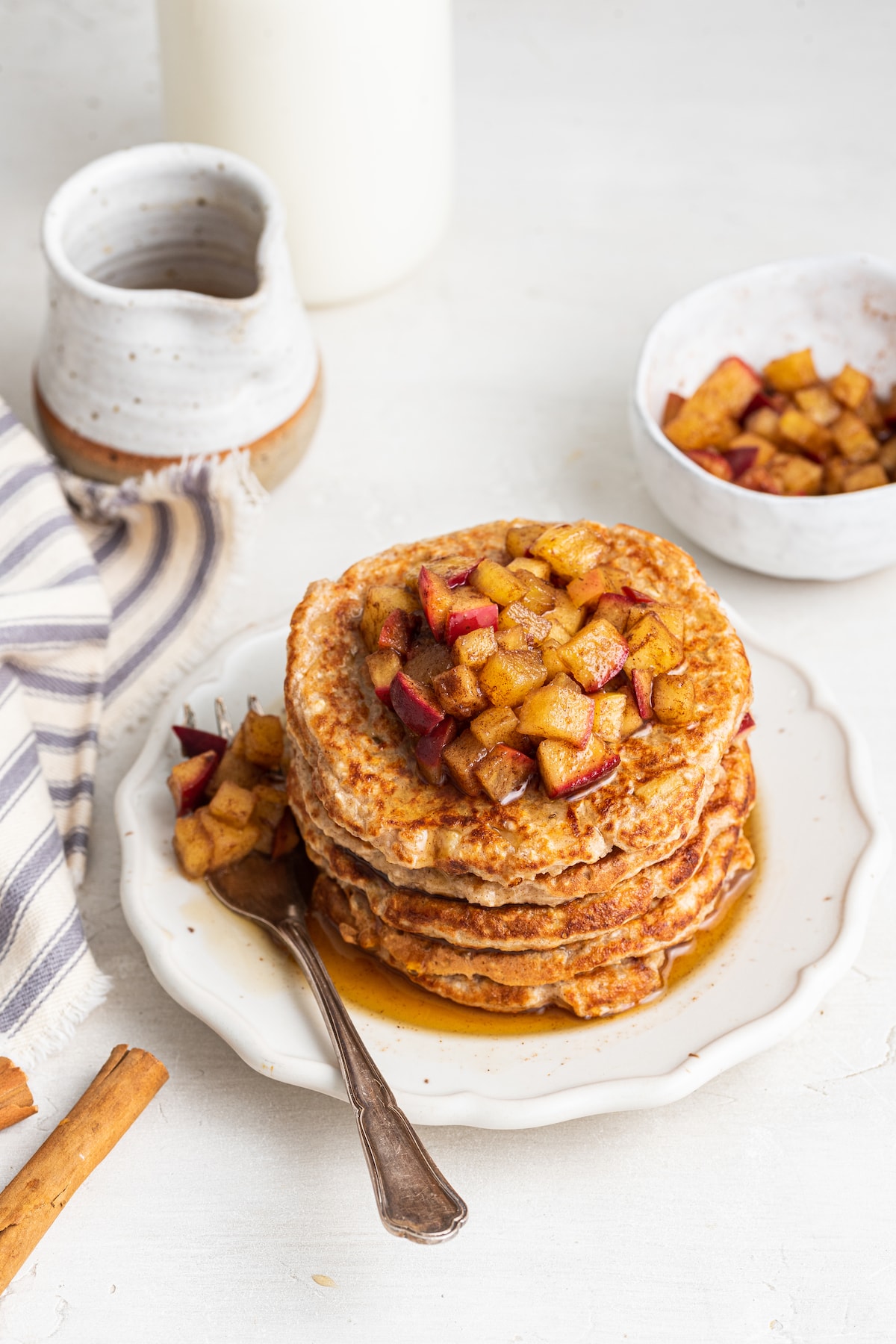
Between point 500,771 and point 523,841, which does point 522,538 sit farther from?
point 523,841

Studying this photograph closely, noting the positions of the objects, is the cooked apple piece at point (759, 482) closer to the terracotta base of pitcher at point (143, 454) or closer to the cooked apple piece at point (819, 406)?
the cooked apple piece at point (819, 406)

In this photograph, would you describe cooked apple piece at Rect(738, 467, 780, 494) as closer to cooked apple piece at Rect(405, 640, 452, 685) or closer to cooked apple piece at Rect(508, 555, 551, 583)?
cooked apple piece at Rect(508, 555, 551, 583)

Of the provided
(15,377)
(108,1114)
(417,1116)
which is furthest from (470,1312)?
(15,377)

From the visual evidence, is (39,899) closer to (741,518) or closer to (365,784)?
(365,784)

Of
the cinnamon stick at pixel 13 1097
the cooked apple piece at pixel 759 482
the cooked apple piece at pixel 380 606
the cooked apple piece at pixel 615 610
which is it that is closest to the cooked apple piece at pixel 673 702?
the cooked apple piece at pixel 615 610

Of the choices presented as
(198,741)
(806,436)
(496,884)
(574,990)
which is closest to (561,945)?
(574,990)
